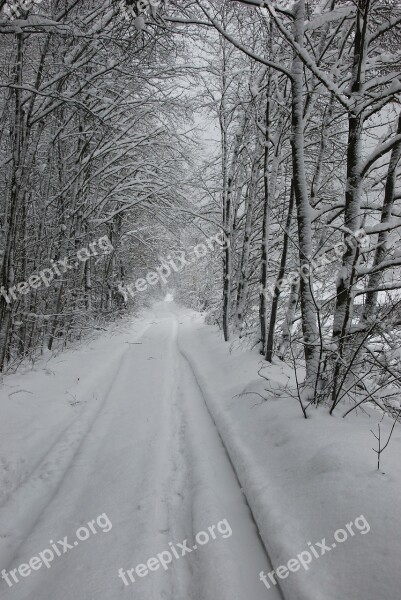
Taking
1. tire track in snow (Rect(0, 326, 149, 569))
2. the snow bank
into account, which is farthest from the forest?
tire track in snow (Rect(0, 326, 149, 569))

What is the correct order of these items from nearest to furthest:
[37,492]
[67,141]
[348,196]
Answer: [37,492] → [348,196] → [67,141]

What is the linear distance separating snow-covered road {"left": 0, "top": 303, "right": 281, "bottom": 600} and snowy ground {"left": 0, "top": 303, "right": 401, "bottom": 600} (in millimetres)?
11

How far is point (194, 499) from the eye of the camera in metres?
2.97

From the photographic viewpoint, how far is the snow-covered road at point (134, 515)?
7.02 feet

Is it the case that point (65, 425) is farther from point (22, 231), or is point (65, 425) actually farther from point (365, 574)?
point (22, 231)

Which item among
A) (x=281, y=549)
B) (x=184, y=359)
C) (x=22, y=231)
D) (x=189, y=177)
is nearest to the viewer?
(x=281, y=549)

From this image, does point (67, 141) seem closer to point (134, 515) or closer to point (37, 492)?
point (37, 492)

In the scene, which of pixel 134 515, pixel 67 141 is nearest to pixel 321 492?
pixel 134 515

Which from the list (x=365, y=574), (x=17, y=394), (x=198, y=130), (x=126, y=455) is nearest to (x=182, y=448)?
(x=126, y=455)

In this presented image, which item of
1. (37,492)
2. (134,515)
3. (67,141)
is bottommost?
(37,492)

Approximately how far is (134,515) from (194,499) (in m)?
0.54

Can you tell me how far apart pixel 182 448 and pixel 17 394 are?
2866mm

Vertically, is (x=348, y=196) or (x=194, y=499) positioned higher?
(x=348, y=196)

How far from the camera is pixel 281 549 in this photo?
228 centimetres
